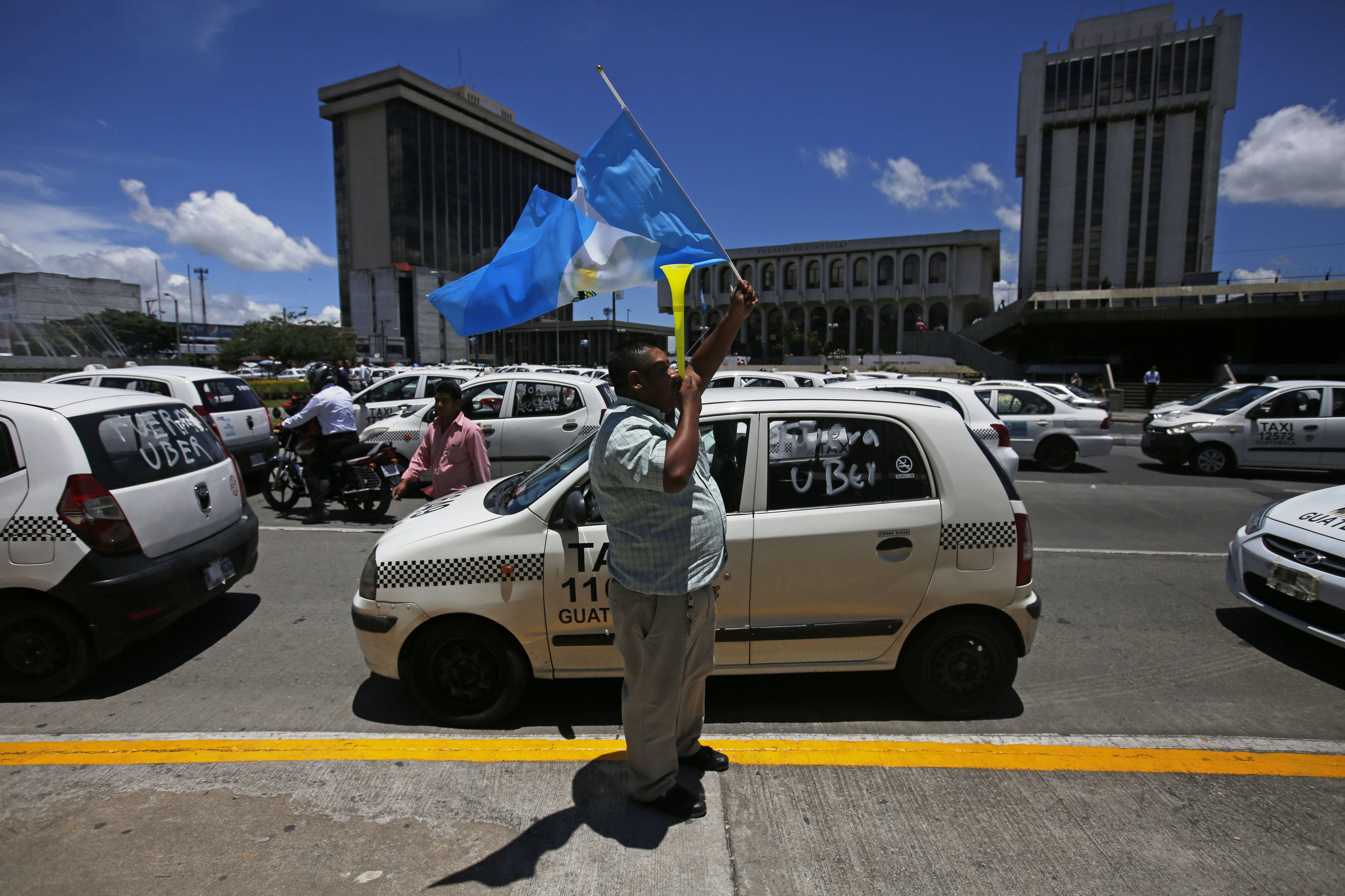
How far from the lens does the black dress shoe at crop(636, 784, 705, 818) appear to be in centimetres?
281

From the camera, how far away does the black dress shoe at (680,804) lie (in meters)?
→ 2.81

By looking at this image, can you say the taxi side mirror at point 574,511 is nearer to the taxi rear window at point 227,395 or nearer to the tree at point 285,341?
the taxi rear window at point 227,395

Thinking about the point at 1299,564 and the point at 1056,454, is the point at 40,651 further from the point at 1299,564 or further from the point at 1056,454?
the point at 1056,454

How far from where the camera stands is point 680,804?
9.23ft

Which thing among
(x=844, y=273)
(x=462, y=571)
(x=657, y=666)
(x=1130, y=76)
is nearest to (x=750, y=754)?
(x=657, y=666)

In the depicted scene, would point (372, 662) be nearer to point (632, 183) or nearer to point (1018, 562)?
point (632, 183)

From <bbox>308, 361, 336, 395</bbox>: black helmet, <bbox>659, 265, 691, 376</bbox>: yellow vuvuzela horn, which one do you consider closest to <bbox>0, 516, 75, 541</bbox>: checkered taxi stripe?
<bbox>659, 265, 691, 376</bbox>: yellow vuvuzela horn

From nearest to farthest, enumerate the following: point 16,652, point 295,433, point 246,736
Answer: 1. point 246,736
2. point 16,652
3. point 295,433

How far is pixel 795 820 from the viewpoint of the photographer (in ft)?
9.27

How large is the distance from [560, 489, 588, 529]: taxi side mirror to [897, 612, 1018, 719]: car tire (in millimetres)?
1745

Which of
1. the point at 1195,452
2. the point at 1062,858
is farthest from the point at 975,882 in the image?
the point at 1195,452

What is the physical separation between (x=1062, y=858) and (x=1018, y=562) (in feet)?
4.44

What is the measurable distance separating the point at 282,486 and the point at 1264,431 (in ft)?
48.4

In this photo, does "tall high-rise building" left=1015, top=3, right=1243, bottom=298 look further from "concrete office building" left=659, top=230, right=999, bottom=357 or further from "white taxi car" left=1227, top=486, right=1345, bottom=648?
"white taxi car" left=1227, top=486, right=1345, bottom=648
